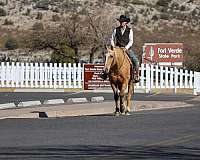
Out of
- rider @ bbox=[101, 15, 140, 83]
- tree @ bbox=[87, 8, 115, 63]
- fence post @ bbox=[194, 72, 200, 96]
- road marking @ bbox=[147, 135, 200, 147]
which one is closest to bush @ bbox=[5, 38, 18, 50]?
tree @ bbox=[87, 8, 115, 63]

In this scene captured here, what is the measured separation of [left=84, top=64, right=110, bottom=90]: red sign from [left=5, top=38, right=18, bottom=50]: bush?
106ft

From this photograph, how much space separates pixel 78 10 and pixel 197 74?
4031 centimetres

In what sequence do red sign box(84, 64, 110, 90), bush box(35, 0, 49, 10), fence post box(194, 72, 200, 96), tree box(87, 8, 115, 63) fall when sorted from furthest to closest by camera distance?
1. bush box(35, 0, 49, 10)
2. tree box(87, 8, 115, 63)
3. red sign box(84, 64, 110, 90)
4. fence post box(194, 72, 200, 96)

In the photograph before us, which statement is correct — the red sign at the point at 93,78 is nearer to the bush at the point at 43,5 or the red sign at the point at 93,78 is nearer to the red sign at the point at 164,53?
the red sign at the point at 164,53

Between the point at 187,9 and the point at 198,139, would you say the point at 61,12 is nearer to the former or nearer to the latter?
the point at 187,9

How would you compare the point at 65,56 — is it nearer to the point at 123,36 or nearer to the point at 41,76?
the point at 41,76

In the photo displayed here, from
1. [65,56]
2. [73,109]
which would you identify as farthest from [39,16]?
[73,109]

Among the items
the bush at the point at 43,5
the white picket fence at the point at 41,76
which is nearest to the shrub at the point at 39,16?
the bush at the point at 43,5

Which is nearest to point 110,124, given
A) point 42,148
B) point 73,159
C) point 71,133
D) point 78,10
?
point 71,133

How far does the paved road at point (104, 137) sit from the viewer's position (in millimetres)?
12109

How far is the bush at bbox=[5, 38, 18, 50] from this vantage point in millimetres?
66675

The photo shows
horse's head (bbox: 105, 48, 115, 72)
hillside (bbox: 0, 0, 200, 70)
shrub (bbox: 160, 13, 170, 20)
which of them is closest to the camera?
horse's head (bbox: 105, 48, 115, 72)

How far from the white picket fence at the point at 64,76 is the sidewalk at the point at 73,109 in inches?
438

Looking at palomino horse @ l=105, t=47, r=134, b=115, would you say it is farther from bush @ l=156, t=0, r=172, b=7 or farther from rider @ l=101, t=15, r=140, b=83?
bush @ l=156, t=0, r=172, b=7
